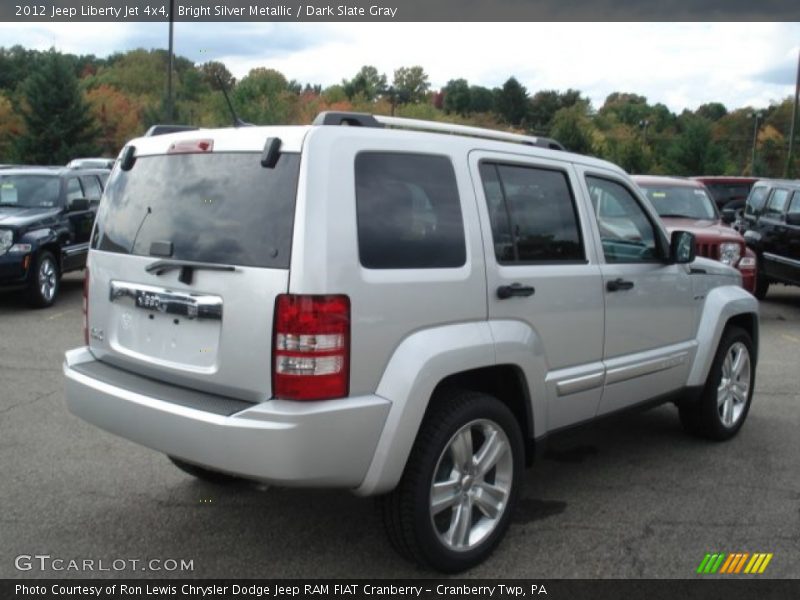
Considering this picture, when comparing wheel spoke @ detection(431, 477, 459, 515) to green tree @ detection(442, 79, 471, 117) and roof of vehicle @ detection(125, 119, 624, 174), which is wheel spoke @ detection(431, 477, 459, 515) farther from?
green tree @ detection(442, 79, 471, 117)

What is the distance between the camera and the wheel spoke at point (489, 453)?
3.57 meters

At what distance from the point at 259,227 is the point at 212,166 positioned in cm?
44

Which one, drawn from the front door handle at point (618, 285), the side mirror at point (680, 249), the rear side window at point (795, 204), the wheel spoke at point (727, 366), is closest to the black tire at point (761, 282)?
the rear side window at point (795, 204)

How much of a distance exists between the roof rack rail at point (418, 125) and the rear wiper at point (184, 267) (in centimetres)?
71

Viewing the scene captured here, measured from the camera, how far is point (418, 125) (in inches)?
152

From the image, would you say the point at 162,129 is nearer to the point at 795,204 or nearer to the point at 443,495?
the point at 443,495

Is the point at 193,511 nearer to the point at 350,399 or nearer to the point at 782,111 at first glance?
the point at 350,399

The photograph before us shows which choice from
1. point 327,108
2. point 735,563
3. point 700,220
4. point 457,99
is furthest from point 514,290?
point 457,99

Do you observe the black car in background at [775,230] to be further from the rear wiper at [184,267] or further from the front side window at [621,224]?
the rear wiper at [184,267]

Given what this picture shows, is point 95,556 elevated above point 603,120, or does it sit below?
below

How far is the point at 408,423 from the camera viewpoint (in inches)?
124

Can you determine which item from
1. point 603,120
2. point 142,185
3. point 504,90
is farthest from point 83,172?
point 504,90

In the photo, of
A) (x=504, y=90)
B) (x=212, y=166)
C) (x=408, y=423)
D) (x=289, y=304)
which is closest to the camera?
(x=289, y=304)

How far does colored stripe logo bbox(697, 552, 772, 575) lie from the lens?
3.57 meters
